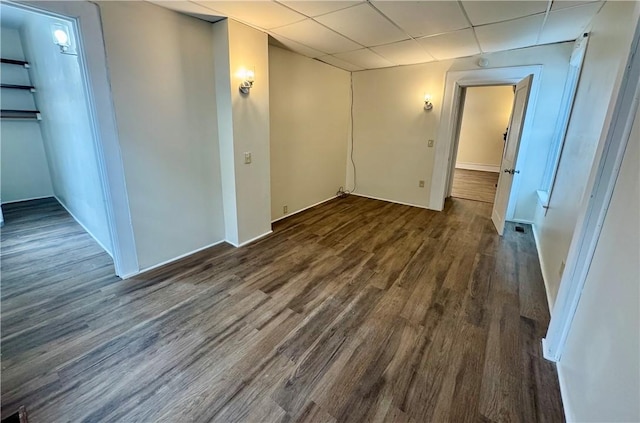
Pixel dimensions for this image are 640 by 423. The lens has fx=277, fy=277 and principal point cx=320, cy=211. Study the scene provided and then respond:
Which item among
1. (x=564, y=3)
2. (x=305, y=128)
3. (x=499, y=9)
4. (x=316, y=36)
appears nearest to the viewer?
(x=564, y=3)

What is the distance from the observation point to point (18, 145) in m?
4.50

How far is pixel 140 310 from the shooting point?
2.24 metres

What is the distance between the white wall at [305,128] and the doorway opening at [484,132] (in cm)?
421

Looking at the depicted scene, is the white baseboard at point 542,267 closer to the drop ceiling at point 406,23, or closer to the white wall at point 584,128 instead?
the white wall at point 584,128

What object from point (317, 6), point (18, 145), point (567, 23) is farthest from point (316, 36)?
point (18, 145)

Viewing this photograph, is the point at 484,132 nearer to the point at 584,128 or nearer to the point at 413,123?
the point at 413,123

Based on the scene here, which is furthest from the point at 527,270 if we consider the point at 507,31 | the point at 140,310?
the point at 140,310

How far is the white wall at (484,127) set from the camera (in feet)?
27.2

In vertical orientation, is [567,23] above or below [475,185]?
above

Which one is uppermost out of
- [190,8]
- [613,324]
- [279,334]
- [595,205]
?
[190,8]

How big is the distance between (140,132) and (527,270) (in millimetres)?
4112

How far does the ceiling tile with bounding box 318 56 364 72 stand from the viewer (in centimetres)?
427

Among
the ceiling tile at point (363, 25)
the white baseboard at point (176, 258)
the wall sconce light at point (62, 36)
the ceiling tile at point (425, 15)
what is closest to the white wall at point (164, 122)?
the white baseboard at point (176, 258)

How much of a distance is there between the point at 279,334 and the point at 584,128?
307cm
